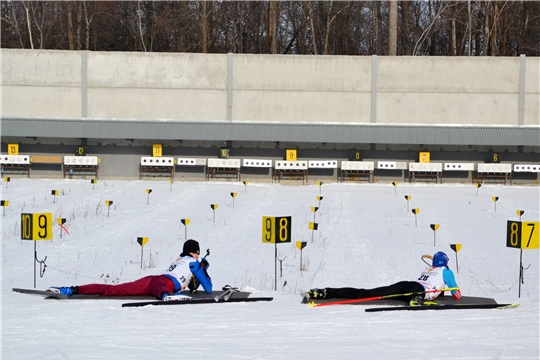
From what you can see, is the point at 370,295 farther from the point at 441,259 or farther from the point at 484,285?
the point at 484,285

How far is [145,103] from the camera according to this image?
37281mm

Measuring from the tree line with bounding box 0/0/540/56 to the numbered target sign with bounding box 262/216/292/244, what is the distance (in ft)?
136

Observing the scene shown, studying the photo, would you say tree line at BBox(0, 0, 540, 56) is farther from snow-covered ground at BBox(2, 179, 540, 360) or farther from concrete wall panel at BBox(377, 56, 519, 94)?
snow-covered ground at BBox(2, 179, 540, 360)

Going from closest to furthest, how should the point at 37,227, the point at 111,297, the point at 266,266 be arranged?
the point at 111,297, the point at 37,227, the point at 266,266

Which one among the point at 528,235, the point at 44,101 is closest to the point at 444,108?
the point at 44,101

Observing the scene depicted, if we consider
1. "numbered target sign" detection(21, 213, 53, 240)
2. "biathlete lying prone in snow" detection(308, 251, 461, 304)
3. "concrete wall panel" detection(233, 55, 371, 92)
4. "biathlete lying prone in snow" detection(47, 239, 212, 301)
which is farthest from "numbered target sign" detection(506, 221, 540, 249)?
"concrete wall panel" detection(233, 55, 371, 92)

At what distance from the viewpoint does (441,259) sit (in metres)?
11.3

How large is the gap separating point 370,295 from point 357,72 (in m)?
26.8

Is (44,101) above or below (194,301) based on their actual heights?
Answer: above

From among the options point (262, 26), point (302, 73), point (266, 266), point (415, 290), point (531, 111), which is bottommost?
point (266, 266)

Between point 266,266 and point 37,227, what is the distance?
15.5 ft

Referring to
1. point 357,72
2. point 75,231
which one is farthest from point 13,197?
point 357,72

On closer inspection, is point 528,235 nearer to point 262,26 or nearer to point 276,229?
point 276,229

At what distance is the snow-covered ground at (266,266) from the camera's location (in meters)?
8.13
